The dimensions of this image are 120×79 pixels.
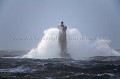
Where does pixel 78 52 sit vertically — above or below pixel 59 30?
below

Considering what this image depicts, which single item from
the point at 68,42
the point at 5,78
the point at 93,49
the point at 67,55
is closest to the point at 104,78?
the point at 5,78

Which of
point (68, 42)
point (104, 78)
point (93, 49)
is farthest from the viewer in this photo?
point (93, 49)

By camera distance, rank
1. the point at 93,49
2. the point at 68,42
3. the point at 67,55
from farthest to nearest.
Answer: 1. the point at 93,49
2. the point at 68,42
3. the point at 67,55

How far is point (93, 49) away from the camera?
91875mm

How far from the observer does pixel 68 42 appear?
3300 inches

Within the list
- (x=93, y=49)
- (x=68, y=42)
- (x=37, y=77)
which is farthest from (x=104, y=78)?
(x=93, y=49)

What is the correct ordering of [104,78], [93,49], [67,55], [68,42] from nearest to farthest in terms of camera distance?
[104,78], [67,55], [68,42], [93,49]

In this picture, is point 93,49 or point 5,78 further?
point 93,49

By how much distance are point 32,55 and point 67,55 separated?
38.8 feet

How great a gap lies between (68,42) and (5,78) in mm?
48380

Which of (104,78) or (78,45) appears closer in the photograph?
(104,78)

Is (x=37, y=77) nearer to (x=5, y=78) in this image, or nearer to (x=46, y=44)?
(x=5, y=78)

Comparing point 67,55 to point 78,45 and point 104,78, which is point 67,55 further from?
point 104,78

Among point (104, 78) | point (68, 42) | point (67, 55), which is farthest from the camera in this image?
point (68, 42)
